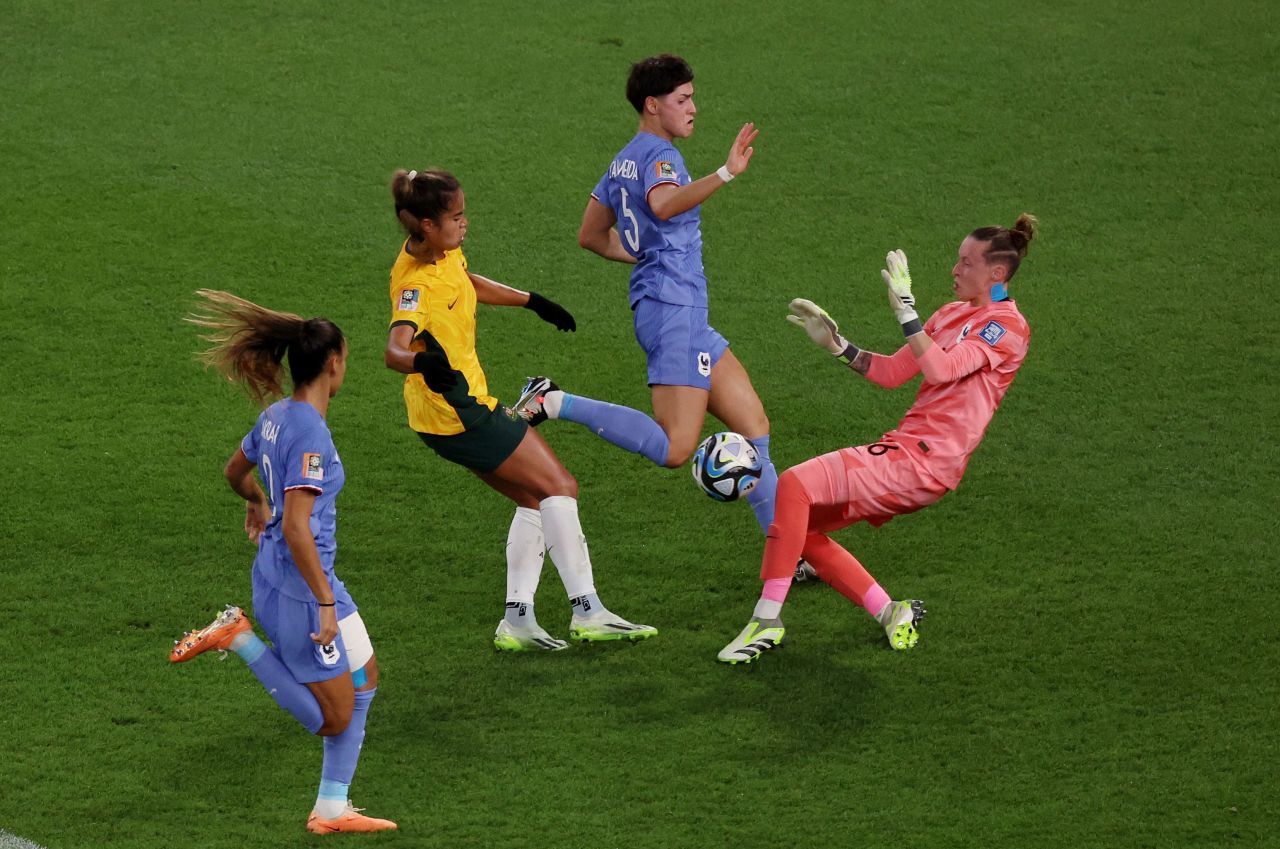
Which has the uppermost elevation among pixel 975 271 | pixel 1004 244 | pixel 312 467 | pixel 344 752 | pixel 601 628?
pixel 1004 244

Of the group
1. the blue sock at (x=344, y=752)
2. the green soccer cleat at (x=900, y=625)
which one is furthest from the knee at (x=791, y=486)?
the blue sock at (x=344, y=752)

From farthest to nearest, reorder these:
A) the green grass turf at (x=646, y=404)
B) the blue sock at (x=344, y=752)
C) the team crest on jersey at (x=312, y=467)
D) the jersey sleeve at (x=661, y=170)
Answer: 1. the jersey sleeve at (x=661, y=170)
2. the green grass turf at (x=646, y=404)
3. the blue sock at (x=344, y=752)
4. the team crest on jersey at (x=312, y=467)

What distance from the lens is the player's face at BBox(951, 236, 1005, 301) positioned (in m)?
5.81

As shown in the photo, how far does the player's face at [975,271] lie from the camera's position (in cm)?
581

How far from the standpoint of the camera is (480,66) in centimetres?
1156

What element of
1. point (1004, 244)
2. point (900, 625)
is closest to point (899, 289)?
point (1004, 244)

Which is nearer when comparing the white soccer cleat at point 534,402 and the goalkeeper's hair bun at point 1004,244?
the goalkeeper's hair bun at point 1004,244

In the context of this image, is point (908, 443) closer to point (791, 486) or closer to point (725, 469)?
point (791, 486)

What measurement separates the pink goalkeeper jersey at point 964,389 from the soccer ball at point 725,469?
521 mm

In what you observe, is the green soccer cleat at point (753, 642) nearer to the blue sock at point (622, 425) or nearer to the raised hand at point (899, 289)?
the blue sock at point (622, 425)

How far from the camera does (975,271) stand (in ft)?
19.1

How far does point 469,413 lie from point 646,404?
2329 mm

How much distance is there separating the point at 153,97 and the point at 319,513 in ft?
23.6

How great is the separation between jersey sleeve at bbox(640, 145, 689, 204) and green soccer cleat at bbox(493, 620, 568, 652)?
1682 millimetres
